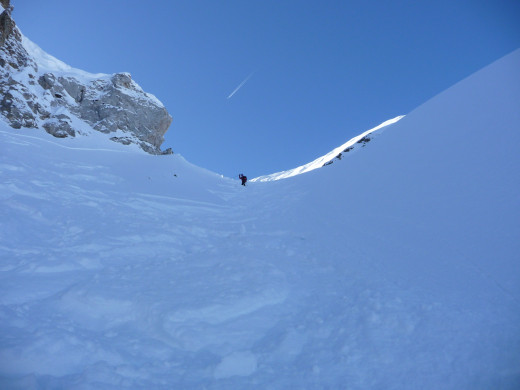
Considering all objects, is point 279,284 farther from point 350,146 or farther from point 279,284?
point 350,146

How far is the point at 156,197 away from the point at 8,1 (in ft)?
112

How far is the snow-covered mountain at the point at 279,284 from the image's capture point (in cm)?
357

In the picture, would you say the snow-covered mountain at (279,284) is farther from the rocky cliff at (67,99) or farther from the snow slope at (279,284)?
the rocky cliff at (67,99)

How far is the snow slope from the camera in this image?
3.57 m

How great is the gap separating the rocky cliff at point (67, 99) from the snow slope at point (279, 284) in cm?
1839

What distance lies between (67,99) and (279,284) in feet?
139

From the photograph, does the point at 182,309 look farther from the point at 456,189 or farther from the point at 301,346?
the point at 456,189

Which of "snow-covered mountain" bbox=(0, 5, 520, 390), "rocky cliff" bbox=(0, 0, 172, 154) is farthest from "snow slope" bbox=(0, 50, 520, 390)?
"rocky cliff" bbox=(0, 0, 172, 154)

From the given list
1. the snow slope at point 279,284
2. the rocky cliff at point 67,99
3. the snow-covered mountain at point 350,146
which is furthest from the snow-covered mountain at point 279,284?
the rocky cliff at point 67,99

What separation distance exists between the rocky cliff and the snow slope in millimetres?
18392

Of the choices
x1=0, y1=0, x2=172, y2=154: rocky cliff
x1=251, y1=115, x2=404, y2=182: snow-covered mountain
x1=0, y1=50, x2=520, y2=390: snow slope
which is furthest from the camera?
x1=251, y1=115, x2=404, y2=182: snow-covered mountain

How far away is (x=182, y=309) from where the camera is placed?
15.8 feet

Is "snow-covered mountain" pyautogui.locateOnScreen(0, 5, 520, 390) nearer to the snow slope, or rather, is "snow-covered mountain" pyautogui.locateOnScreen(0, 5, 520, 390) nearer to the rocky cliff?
the snow slope

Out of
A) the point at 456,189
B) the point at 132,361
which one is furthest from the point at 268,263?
the point at 456,189
